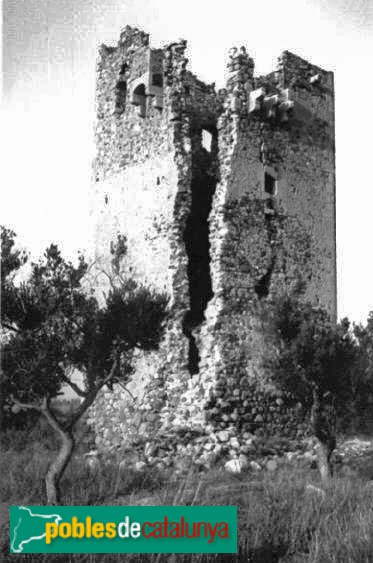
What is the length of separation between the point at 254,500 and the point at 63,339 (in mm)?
3758

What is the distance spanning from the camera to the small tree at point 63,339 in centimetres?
1043

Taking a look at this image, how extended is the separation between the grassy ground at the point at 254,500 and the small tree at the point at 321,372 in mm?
952

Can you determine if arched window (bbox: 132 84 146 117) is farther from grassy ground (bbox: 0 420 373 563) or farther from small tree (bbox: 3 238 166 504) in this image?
grassy ground (bbox: 0 420 373 563)

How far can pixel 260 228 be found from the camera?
15.6 meters

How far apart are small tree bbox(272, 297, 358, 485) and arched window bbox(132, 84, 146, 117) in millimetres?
6594

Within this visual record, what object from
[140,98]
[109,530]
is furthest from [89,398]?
[140,98]

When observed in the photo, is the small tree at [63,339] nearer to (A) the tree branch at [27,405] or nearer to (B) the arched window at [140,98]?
(A) the tree branch at [27,405]

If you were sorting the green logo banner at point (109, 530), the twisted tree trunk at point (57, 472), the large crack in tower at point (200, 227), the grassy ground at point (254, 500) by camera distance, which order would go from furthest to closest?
the large crack in tower at point (200, 227) → the twisted tree trunk at point (57, 472) → the grassy ground at point (254, 500) → the green logo banner at point (109, 530)

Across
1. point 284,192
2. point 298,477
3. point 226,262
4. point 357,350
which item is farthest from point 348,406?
point 284,192

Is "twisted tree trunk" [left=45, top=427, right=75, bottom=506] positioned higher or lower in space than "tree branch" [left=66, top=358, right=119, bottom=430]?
lower

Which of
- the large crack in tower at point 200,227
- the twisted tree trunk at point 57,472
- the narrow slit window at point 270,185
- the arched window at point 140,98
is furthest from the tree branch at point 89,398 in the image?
the arched window at point 140,98

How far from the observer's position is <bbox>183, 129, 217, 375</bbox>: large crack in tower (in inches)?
626

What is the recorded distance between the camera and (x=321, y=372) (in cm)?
1247

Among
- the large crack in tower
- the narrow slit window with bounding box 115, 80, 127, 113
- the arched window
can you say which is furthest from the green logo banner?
the narrow slit window with bounding box 115, 80, 127, 113
